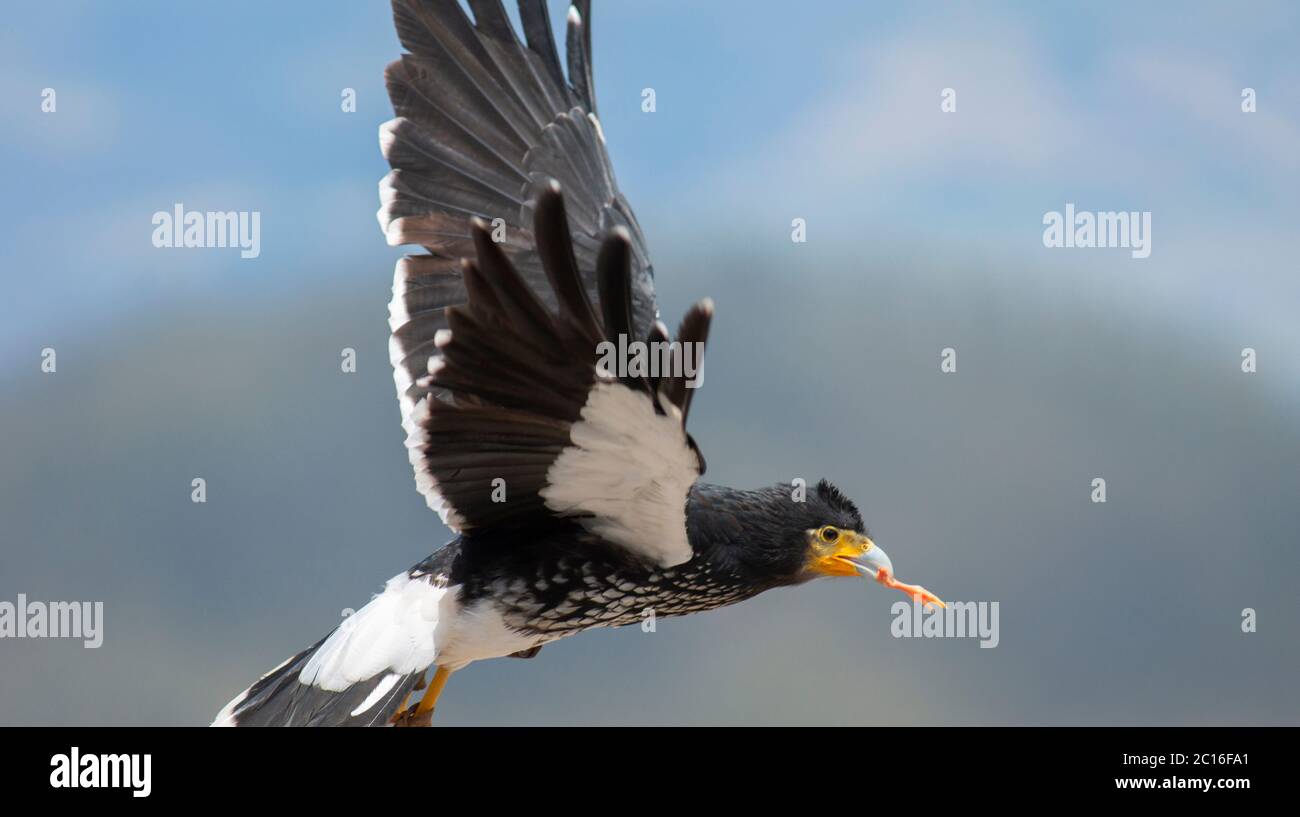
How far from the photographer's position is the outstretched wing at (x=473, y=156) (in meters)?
5.95

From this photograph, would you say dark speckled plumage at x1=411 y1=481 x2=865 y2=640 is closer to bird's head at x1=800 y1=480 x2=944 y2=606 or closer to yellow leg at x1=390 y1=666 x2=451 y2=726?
bird's head at x1=800 y1=480 x2=944 y2=606

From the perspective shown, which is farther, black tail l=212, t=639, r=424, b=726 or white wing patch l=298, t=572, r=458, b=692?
white wing patch l=298, t=572, r=458, b=692

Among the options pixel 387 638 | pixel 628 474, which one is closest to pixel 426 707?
pixel 387 638

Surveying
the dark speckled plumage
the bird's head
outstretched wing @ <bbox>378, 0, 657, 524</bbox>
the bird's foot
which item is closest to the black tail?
the dark speckled plumage

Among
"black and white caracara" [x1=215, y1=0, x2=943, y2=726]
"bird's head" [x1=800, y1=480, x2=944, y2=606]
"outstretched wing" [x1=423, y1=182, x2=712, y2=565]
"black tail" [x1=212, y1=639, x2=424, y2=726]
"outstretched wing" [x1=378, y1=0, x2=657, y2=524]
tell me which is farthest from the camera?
"outstretched wing" [x1=378, y1=0, x2=657, y2=524]

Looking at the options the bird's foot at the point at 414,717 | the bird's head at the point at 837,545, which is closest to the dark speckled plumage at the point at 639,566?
the bird's head at the point at 837,545

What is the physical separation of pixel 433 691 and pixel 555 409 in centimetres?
187

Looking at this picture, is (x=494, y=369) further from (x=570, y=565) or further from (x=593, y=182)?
(x=593, y=182)

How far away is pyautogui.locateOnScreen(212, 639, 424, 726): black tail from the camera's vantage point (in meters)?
4.95

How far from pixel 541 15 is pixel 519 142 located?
0.62 m

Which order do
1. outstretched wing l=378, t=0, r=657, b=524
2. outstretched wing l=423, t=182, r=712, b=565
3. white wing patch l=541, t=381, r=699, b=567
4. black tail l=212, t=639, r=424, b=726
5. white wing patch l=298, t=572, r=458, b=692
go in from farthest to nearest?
outstretched wing l=378, t=0, r=657, b=524 → white wing patch l=298, t=572, r=458, b=692 → black tail l=212, t=639, r=424, b=726 → white wing patch l=541, t=381, r=699, b=567 → outstretched wing l=423, t=182, r=712, b=565

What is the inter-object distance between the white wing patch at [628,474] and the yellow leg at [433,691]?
1.11 meters

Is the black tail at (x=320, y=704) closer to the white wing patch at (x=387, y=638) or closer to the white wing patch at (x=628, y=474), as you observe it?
the white wing patch at (x=387, y=638)

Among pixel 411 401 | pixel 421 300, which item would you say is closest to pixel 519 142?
pixel 421 300
